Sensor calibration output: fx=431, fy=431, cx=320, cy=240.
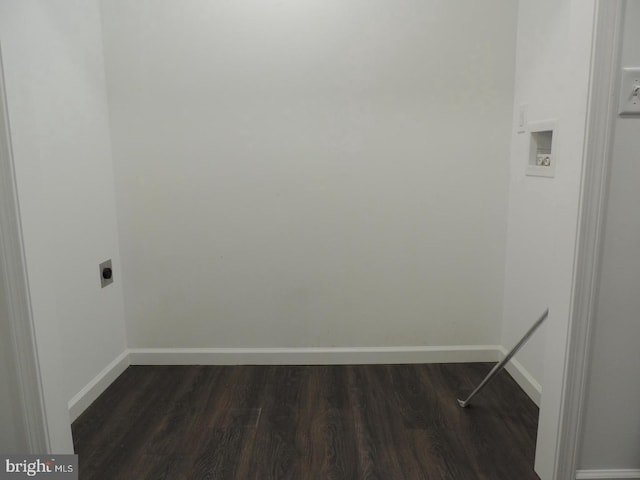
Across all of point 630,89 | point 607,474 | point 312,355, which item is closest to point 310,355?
point 312,355

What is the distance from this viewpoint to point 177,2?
7.40 ft

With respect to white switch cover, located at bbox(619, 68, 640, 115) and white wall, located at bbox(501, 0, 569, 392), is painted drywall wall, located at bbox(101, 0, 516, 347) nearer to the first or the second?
white wall, located at bbox(501, 0, 569, 392)

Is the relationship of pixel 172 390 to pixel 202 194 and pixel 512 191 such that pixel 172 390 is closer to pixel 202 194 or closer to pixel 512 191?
pixel 202 194

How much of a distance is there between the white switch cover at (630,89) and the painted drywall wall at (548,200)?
110 millimetres

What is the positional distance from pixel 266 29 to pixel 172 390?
1.99m

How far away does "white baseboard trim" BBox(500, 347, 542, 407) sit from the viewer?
2.13 meters

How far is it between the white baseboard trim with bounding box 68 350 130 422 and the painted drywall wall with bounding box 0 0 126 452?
4 centimetres

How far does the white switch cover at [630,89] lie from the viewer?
132 centimetres

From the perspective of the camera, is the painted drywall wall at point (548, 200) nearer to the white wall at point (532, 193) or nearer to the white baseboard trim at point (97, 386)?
the white wall at point (532, 193)

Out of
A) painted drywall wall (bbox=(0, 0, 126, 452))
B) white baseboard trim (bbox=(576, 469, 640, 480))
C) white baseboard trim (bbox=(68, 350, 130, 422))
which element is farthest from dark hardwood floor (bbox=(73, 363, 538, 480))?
painted drywall wall (bbox=(0, 0, 126, 452))

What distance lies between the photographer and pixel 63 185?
1.96 meters

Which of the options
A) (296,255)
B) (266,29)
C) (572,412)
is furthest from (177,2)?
(572,412)

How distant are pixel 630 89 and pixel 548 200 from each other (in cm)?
78

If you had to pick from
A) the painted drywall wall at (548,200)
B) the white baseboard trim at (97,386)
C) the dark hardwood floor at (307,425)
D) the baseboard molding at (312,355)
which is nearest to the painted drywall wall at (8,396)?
the dark hardwood floor at (307,425)
